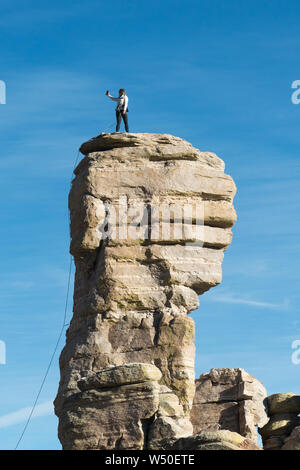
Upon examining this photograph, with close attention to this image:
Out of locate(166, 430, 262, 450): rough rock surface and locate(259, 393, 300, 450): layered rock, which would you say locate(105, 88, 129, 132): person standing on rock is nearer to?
locate(259, 393, 300, 450): layered rock

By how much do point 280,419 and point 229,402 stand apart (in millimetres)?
5047

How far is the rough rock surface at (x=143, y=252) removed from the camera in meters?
34.2

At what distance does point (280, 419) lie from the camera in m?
33.4

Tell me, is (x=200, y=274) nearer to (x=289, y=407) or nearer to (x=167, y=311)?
(x=167, y=311)

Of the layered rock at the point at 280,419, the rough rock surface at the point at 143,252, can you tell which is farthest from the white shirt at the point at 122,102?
the layered rock at the point at 280,419

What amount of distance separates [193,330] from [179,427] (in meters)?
3.72

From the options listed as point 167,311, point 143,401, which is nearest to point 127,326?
point 167,311

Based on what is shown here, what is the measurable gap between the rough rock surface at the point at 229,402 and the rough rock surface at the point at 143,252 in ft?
13.2

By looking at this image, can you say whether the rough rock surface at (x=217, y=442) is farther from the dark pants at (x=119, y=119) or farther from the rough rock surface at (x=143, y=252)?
the dark pants at (x=119, y=119)

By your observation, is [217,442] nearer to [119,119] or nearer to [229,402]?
[229,402]

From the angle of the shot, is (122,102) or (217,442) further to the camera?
(122,102)

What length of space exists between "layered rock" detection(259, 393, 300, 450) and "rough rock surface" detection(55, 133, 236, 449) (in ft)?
7.14

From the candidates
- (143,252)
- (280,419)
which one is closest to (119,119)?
(143,252)

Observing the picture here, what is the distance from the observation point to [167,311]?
34.5 m
